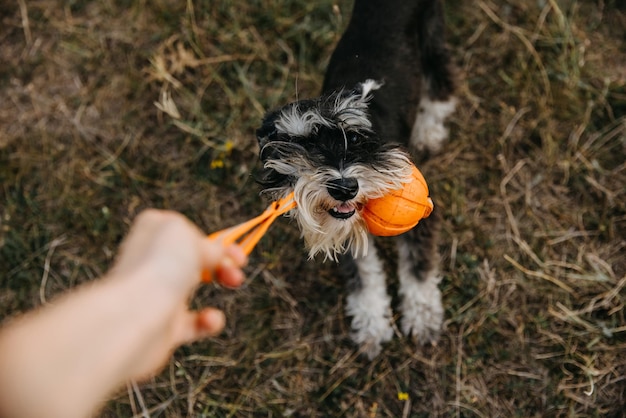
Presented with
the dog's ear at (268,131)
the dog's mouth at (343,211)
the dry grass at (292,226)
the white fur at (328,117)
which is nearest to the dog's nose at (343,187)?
the dog's mouth at (343,211)

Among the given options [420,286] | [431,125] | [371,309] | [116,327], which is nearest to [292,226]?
[371,309]

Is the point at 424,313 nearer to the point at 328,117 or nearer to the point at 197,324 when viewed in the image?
the point at 328,117

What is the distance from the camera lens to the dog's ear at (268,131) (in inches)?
118

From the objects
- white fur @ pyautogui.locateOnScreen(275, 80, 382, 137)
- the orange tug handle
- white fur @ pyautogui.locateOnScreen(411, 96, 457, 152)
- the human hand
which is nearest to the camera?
the human hand

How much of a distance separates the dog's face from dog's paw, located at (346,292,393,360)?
1.01 metres

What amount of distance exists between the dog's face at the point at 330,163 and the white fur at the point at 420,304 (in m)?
0.97

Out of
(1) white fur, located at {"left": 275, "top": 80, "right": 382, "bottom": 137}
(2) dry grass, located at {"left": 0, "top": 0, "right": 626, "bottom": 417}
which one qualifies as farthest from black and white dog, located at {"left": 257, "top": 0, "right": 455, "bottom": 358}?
(2) dry grass, located at {"left": 0, "top": 0, "right": 626, "bottom": 417}

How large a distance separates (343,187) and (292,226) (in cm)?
153

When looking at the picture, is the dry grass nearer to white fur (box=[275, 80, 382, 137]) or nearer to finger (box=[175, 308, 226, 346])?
white fur (box=[275, 80, 382, 137])

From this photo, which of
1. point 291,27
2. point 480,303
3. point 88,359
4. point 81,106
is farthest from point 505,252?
point 81,106

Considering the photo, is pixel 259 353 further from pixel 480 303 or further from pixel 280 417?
pixel 480 303

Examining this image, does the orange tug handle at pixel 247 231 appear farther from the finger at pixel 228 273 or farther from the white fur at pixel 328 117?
the white fur at pixel 328 117

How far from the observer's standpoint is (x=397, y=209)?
111 inches

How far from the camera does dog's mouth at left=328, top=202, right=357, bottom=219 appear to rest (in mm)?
2824
